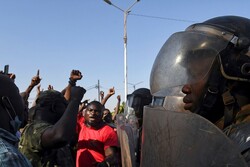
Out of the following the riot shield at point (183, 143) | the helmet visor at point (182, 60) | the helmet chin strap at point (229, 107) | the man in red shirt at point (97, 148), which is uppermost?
the helmet visor at point (182, 60)

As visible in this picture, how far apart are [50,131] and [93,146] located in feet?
5.16

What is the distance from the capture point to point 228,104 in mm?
1834

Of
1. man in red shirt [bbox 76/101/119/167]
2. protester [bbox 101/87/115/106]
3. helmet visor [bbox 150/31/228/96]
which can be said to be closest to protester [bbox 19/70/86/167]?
man in red shirt [bbox 76/101/119/167]

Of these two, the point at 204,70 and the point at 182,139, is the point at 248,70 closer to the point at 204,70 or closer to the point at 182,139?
A: the point at 204,70

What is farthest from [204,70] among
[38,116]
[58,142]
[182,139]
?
[38,116]

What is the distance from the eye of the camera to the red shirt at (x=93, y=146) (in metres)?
4.80

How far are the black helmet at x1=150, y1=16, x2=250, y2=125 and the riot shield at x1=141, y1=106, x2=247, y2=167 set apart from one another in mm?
452

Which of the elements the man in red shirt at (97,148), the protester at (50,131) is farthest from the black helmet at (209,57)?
the man in red shirt at (97,148)

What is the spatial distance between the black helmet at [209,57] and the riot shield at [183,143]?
452 millimetres

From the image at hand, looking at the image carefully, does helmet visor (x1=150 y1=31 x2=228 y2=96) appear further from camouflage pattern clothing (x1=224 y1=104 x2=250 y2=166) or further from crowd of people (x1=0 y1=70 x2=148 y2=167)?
crowd of people (x1=0 y1=70 x2=148 y2=167)

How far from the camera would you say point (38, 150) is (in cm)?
341

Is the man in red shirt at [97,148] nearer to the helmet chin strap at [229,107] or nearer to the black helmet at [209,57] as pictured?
the black helmet at [209,57]

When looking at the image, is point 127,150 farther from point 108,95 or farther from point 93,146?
point 108,95

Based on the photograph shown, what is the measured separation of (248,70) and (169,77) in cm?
43
